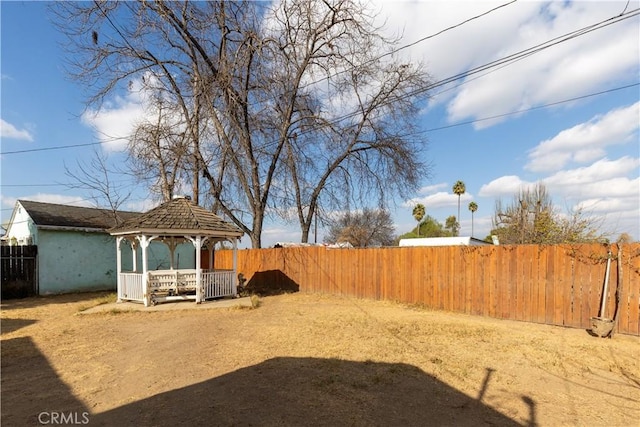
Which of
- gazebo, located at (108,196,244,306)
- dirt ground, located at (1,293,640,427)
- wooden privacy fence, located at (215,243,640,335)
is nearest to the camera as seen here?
dirt ground, located at (1,293,640,427)

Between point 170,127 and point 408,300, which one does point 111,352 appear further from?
point 170,127

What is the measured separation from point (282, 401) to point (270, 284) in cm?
1299

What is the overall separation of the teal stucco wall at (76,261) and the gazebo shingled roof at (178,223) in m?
4.74

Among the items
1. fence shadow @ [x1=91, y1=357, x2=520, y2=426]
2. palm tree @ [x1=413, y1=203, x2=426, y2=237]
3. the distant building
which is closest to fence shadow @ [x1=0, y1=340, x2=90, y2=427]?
fence shadow @ [x1=91, y1=357, x2=520, y2=426]

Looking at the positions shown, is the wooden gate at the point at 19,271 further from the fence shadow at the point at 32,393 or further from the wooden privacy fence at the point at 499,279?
the wooden privacy fence at the point at 499,279

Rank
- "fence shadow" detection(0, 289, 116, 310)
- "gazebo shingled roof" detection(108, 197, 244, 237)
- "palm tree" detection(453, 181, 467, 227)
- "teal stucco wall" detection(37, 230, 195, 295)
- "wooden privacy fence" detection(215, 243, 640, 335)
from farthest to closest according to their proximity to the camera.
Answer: "palm tree" detection(453, 181, 467, 227) < "teal stucco wall" detection(37, 230, 195, 295) < "fence shadow" detection(0, 289, 116, 310) < "gazebo shingled roof" detection(108, 197, 244, 237) < "wooden privacy fence" detection(215, 243, 640, 335)

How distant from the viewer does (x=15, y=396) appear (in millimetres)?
4473

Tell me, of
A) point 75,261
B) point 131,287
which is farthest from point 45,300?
point 131,287

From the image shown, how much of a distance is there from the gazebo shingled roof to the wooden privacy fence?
14.6 feet

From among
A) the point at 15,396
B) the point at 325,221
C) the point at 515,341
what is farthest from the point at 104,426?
the point at 325,221

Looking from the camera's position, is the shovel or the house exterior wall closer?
the shovel

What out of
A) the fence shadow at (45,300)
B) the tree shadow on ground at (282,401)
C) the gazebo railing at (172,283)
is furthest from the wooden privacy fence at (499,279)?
the fence shadow at (45,300)

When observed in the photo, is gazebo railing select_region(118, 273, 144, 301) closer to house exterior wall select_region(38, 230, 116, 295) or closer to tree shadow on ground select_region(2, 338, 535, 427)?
house exterior wall select_region(38, 230, 116, 295)

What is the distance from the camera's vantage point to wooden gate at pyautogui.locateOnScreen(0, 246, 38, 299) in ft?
45.5
